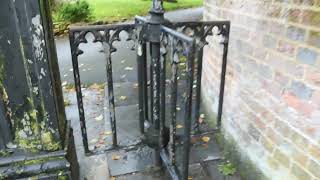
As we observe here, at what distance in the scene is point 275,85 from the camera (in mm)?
2344

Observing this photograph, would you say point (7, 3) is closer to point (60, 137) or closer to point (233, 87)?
point (60, 137)

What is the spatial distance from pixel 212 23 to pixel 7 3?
1495mm

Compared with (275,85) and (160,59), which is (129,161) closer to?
(160,59)

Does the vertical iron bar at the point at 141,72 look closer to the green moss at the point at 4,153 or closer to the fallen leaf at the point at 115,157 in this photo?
the fallen leaf at the point at 115,157

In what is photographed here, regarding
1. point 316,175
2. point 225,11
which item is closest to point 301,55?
point 316,175

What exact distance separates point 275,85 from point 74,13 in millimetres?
8363

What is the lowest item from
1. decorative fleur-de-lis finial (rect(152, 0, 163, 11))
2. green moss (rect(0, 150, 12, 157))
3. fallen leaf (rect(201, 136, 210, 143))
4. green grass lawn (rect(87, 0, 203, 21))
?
fallen leaf (rect(201, 136, 210, 143))

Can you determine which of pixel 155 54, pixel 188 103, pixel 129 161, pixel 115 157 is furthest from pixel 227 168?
pixel 155 54

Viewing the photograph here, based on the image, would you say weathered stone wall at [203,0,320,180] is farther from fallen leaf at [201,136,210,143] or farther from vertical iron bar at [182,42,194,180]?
vertical iron bar at [182,42,194,180]

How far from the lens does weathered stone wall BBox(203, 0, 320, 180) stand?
1972 millimetres

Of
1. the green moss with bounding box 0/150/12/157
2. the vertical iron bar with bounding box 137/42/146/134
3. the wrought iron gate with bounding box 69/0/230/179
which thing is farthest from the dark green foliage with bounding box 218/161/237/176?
the green moss with bounding box 0/150/12/157

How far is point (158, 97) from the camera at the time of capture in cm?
255

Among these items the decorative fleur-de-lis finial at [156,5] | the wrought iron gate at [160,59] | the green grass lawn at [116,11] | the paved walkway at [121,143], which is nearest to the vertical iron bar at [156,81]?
the wrought iron gate at [160,59]

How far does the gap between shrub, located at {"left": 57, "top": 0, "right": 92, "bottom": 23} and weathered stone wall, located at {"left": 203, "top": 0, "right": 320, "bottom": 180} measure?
7211 mm
